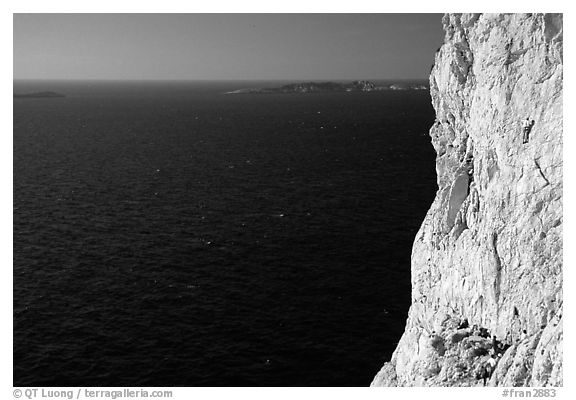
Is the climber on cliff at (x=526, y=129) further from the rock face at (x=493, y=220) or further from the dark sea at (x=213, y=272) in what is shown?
the dark sea at (x=213, y=272)

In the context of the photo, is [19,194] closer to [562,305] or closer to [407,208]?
[407,208]

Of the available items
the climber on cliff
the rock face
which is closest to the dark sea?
the rock face
